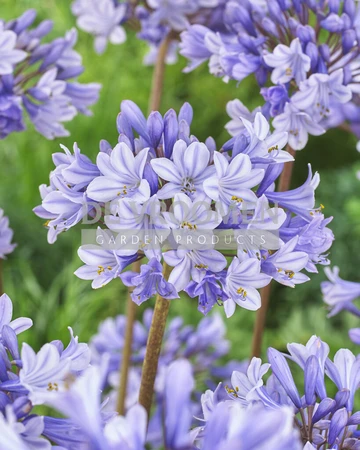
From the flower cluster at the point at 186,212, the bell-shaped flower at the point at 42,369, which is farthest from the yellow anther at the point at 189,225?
the bell-shaped flower at the point at 42,369

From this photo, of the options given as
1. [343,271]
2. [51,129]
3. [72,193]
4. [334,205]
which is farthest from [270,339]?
[72,193]

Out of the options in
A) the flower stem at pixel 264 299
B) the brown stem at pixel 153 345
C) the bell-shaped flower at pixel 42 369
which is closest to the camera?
the bell-shaped flower at pixel 42 369

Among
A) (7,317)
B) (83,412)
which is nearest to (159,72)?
(7,317)

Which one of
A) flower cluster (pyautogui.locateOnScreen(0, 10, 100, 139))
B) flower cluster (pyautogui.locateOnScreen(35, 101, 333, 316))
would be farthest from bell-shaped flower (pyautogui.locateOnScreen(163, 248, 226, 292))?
flower cluster (pyautogui.locateOnScreen(0, 10, 100, 139))

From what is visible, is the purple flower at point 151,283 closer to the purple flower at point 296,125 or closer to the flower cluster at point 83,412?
the flower cluster at point 83,412

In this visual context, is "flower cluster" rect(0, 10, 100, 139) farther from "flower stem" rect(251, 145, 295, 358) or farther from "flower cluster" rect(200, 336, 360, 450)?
"flower cluster" rect(200, 336, 360, 450)
